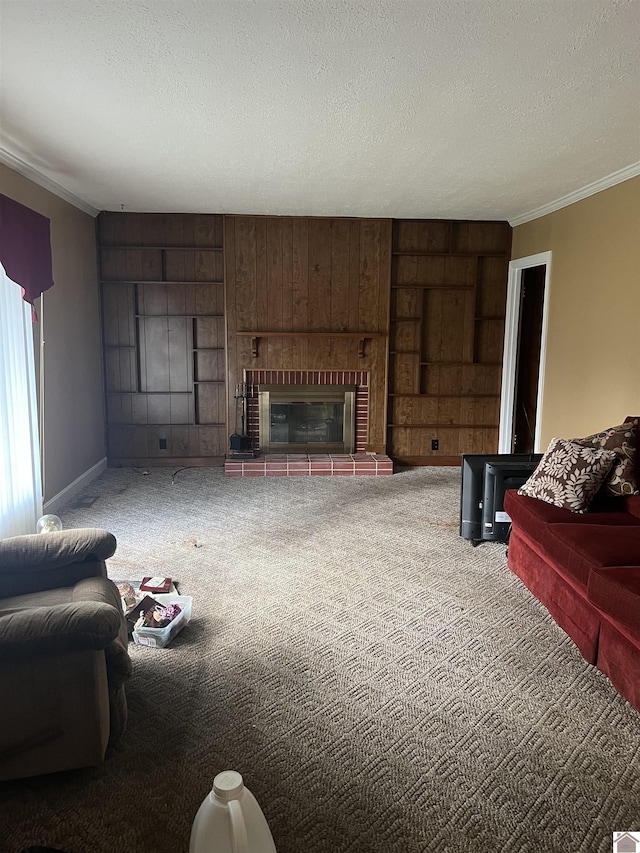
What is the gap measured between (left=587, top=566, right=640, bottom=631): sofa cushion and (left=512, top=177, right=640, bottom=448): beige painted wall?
80.5 inches

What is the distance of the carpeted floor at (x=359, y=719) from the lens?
5.68 feet

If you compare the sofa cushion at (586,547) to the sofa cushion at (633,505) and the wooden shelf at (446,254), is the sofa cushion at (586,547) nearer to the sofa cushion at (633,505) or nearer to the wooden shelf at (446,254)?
the sofa cushion at (633,505)

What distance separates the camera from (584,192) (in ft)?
15.1

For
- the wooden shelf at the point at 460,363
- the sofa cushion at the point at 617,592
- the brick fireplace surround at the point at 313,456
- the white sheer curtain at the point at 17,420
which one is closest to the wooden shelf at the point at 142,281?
the brick fireplace surround at the point at 313,456

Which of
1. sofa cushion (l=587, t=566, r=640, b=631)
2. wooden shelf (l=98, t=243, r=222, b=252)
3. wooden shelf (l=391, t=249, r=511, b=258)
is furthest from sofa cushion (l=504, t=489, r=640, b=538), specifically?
wooden shelf (l=98, t=243, r=222, b=252)

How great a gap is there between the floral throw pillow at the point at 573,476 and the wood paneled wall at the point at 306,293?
292 centimetres

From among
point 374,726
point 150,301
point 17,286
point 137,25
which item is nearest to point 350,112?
point 137,25

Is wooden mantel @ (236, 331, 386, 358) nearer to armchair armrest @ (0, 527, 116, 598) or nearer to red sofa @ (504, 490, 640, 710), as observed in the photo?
red sofa @ (504, 490, 640, 710)

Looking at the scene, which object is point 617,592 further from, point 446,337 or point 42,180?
point 42,180

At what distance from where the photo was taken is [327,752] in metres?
2.03

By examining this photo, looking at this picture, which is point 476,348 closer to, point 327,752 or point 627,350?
point 627,350

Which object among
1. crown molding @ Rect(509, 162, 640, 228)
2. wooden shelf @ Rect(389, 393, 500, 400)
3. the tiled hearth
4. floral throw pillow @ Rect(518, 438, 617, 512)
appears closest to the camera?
floral throw pillow @ Rect(518, 438, 617, 512)

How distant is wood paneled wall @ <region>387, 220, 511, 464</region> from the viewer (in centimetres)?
→ 609

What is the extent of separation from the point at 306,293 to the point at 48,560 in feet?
14.0
